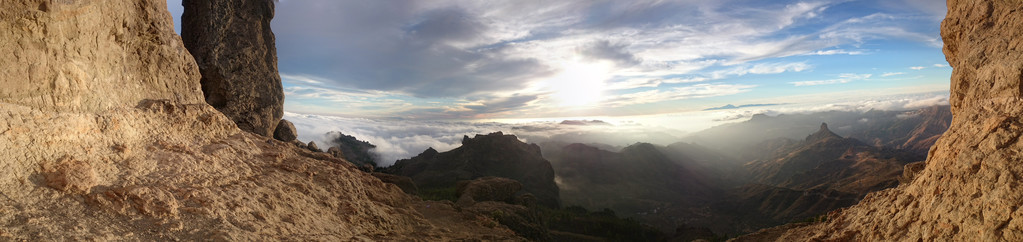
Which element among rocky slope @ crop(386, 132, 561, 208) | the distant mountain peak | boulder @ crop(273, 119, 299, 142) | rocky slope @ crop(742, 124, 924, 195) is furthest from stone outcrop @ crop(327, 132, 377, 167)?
the distant mountain peak

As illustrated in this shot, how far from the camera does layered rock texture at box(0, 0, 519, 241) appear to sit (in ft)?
21.6

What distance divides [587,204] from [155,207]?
265ft

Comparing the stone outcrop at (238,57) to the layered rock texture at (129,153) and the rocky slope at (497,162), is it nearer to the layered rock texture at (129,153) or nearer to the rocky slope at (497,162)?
the layered rock texture at (129,153)

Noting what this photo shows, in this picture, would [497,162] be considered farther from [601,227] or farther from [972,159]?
[972,159]

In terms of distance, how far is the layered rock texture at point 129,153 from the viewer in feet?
21.6

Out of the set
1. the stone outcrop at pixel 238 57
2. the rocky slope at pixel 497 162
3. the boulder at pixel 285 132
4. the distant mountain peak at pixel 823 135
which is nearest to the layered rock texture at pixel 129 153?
the stone outcrop at pixel 238 57

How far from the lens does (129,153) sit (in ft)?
26.9

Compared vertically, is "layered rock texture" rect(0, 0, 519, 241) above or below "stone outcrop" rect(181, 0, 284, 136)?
below

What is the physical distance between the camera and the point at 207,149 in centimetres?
1059

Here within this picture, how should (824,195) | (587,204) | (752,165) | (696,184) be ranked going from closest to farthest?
(824,195) → (587,204) → (696,184) → (752,165)

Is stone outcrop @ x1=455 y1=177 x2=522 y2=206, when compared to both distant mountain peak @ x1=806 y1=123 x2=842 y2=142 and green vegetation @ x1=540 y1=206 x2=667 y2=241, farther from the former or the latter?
distant mountain peak @ x1=806 y1=123 x2=842 y2=142

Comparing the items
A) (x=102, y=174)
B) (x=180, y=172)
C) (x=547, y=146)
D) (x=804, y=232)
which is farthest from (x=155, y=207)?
(x=547, y=146)

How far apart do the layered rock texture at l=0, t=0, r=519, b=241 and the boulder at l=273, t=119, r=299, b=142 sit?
13994mm

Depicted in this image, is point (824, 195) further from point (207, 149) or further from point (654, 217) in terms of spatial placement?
point (207, 149)
